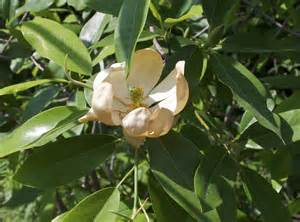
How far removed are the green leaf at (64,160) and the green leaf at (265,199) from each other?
23cm

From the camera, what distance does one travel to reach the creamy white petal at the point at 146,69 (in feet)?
2.97

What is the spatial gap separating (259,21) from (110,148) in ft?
3.67

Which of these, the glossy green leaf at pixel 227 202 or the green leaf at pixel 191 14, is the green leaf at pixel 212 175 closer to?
the glossy green leaf at pixel 227 202

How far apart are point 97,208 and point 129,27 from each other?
10.2 inches

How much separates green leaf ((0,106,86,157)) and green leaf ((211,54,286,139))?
214 millimetres

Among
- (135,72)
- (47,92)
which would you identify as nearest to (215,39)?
(135,72)

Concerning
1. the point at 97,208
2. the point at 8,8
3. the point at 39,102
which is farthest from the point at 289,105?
the point at 8,8

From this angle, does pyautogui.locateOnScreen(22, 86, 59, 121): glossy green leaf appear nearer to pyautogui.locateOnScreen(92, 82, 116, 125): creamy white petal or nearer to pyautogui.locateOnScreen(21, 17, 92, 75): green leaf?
pyautogui.locateOnScreen(21, 17, 92, 75): green leaf

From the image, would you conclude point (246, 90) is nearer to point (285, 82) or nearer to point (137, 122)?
point (137, 122)

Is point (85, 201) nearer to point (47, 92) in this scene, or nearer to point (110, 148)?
point (110, 148)

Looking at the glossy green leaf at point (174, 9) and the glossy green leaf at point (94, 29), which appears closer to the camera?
the glossy green leaf at point (174, 9)

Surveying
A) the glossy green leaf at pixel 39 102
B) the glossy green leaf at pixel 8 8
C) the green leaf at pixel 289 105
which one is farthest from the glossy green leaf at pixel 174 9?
the glossy green leaf at pixel 8 8

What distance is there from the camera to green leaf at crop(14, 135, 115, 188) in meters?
0.88

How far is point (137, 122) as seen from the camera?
0.81m
